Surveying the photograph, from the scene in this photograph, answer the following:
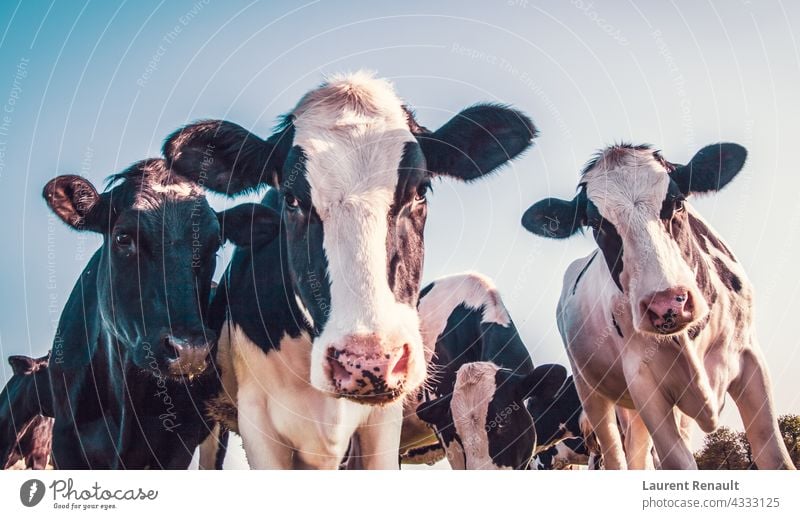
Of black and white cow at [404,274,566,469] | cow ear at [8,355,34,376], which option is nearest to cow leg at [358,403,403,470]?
black and white cow at [404,274,566,469]

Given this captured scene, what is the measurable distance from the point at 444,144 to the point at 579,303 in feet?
8.17

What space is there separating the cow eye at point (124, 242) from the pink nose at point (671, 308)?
Answer: 9.94 feet

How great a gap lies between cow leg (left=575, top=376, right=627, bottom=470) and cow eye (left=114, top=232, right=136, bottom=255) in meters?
3.66

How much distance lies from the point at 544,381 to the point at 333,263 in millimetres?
2892

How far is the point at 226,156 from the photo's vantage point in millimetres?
5895

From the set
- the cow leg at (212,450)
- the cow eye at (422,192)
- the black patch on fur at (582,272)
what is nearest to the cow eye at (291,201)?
the cow eye at (422,192)

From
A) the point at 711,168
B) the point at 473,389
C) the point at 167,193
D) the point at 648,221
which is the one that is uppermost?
the point at 711,168

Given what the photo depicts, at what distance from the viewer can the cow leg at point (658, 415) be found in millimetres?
6582

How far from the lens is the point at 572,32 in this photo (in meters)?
7.11

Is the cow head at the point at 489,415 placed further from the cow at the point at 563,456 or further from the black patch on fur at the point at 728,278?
the cow at the point at 563,456

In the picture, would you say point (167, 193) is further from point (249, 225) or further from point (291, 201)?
point (291, 201)

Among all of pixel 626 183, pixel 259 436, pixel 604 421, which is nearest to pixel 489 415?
pixel 604 421
